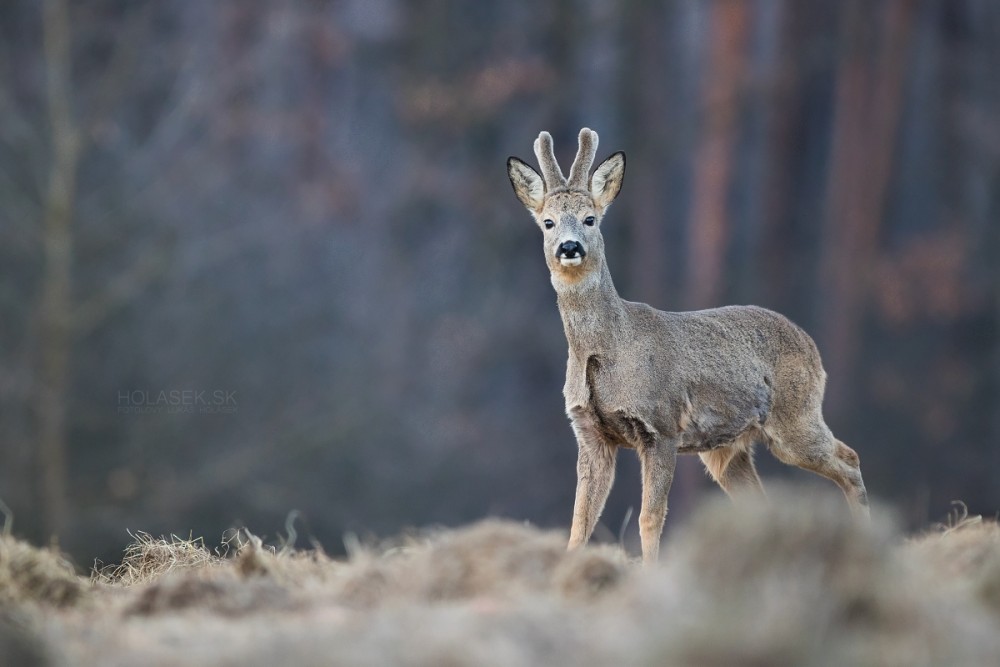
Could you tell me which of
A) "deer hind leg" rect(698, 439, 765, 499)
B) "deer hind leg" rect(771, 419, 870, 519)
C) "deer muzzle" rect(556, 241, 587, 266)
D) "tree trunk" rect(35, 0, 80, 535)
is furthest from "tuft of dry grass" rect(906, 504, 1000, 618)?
"tree trunk" rect(35, 0, 80, 535)

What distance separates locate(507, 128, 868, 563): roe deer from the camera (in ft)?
28.7

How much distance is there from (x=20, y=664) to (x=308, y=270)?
2107cm

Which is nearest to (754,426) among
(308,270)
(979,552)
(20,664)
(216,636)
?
(979,552)

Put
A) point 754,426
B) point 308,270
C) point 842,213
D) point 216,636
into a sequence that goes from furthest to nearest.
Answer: point 842,213 < point 308,270 < point 754,426 < point 216,636

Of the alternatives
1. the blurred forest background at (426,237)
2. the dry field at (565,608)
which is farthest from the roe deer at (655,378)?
the blurred forest background at (426,237)

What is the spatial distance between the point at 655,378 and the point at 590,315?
48 cm

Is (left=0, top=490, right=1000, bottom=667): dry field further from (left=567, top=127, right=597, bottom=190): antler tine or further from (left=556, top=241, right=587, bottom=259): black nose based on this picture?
(left=567, top=127, right=597, bottom=190): antler tine

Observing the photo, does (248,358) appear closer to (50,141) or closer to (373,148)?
(50,141)

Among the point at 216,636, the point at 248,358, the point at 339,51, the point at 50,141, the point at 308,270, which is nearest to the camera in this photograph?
the point at 216,636

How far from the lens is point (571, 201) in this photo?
363 inches

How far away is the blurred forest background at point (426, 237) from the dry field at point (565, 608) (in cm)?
1299

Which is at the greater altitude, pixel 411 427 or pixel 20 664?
pixel 20 664

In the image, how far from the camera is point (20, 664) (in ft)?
16.6

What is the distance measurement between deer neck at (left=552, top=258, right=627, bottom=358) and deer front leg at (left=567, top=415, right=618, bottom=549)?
0.38m
